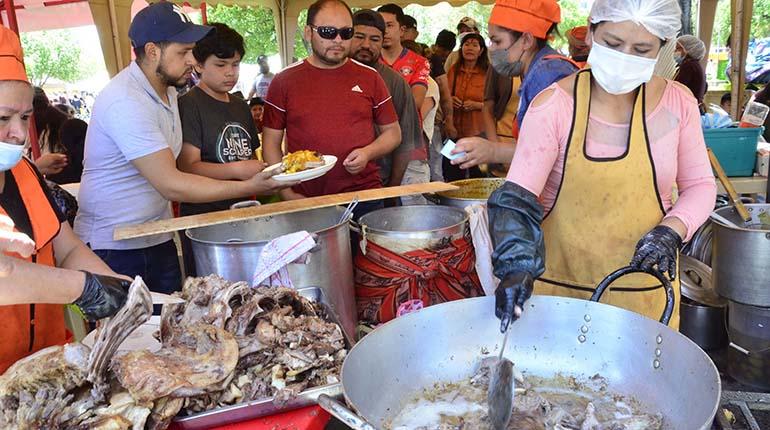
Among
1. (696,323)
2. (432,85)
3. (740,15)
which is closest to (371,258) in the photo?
(696,323)

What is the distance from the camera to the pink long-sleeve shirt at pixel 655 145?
1.71 meters

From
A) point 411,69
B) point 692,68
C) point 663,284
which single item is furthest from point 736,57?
point 663,284

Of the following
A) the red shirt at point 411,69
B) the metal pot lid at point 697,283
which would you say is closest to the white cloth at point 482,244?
the metal pot lid at point 697,283

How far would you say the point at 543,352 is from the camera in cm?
156

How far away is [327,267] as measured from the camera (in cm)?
219

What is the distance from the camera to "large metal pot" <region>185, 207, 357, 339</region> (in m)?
2.07

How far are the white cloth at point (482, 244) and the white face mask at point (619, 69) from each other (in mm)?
899

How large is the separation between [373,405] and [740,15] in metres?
8.09

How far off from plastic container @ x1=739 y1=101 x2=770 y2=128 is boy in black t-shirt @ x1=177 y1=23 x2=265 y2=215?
11.2 ft

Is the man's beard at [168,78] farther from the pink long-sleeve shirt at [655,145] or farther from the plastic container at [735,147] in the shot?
the plastic container at [735,147]

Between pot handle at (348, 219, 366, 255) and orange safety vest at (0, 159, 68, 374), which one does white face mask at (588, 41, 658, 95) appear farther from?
orange safety vest at (0, 159, 68, 374)

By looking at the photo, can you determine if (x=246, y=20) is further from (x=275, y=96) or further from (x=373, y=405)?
(x=373, y=405)

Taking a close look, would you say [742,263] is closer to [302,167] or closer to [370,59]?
[302,167]

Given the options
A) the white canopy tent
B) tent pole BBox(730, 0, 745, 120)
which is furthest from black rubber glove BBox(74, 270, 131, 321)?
tent pole BBox(730, 0, 745, 120)
